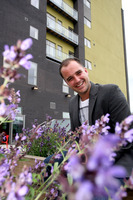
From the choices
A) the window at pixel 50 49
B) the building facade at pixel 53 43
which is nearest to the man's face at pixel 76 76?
the building facade at pixel 53 43

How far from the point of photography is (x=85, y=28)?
64.9ft

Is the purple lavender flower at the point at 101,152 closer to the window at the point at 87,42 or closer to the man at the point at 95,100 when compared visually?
the man at the point at 95,100

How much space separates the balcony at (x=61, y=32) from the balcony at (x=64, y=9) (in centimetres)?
157

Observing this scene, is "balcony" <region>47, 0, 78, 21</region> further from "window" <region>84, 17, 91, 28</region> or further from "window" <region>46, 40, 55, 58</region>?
"window" <region>46, 40, 55, 58</region>

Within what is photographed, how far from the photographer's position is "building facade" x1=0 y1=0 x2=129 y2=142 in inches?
480

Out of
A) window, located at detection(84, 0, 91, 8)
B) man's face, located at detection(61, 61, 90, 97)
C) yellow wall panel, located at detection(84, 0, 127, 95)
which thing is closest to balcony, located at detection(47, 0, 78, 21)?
yellow wall panel, located at detection(84, 0, 127, 95)

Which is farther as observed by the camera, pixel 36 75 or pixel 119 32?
pixel 119 32

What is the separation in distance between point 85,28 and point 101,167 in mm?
21405

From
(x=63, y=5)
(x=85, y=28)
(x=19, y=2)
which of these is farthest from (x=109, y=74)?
(x=19, y=2)

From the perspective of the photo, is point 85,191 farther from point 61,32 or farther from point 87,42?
point 87,42

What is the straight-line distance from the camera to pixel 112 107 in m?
1.91

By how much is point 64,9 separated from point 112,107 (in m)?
17.3

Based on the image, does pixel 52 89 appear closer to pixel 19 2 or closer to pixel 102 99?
pixel 19 2

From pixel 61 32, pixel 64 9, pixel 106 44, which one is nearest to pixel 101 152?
pixel 61 32
